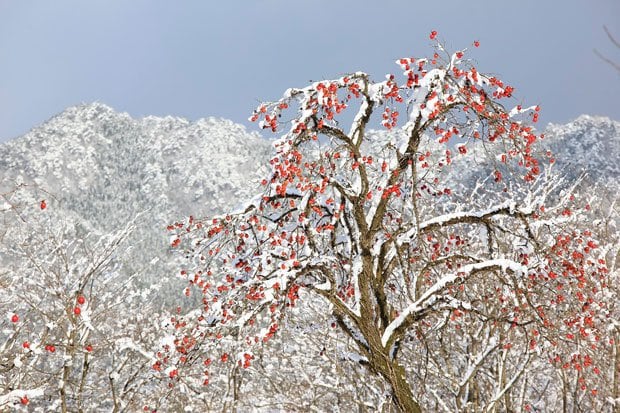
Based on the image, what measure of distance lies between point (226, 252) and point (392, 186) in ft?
7.30

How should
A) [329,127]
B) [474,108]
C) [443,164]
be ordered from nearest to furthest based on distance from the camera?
[474,108] < [329,127] < [443,164]

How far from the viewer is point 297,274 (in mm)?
5449

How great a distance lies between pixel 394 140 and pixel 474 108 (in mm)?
1131

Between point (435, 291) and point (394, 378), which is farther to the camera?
point (435, 291)

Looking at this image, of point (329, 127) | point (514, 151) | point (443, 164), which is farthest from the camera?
point (443, 164)

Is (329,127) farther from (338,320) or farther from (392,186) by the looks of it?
(338,320)

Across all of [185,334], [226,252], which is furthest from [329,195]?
[185,334]

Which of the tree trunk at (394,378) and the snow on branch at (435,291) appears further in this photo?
the snow on branch at (435,291)

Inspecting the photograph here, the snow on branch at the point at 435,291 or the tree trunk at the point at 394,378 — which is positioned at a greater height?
the snow on branch at the point at 435,291

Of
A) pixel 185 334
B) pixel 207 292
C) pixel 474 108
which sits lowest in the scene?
pixel 185 334

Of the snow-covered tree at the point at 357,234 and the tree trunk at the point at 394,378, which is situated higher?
the snow-covered tree at the point at 357,234

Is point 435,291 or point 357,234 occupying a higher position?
point 357,234

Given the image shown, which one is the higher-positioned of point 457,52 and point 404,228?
point 457,52

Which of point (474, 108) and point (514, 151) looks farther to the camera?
point (514, 151)
